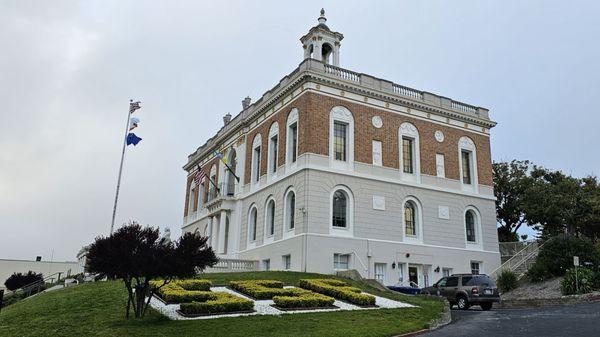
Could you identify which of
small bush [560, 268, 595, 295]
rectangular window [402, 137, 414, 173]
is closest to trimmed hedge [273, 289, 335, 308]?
small bush [560, 268, 595, 295]

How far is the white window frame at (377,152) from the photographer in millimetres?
36281

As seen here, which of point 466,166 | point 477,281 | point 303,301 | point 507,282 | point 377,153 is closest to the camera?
point 303,301

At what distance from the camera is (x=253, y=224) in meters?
40.0

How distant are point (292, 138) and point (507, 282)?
57.0ft

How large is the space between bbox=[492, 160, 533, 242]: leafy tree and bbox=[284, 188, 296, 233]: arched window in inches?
984

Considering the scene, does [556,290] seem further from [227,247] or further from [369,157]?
[227,247]

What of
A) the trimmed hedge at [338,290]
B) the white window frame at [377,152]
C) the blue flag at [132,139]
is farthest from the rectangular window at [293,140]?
the trimmed hedge at [338,290]

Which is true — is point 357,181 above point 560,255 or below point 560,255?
above

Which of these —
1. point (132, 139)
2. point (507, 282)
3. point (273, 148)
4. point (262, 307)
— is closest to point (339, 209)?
point (273, 148)

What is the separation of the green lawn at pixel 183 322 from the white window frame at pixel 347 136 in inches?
583

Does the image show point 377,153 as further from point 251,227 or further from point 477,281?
point 477,281

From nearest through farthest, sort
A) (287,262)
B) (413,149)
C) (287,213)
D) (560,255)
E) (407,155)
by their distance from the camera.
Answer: (560,255) → (287,262) → (287,213) → (407,155) → (413,149)

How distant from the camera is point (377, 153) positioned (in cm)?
3653

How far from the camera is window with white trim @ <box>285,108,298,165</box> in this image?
118ft
